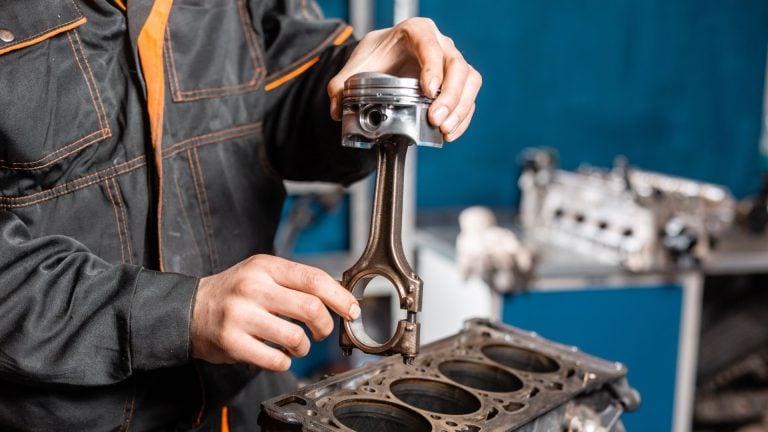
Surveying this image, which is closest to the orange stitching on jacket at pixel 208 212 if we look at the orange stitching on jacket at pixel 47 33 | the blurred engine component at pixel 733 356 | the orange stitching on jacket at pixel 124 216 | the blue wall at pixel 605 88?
the orange stitching on jacket at pixel 124 216

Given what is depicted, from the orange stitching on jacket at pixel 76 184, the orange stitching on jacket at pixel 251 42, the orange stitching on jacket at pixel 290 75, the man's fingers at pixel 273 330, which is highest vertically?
the orange stitching on jacket at pixel 251 42

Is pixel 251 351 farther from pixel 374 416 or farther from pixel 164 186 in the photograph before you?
pixel 164 186

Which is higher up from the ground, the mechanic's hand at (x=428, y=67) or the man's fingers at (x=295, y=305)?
the mechanic's hand at (x=428, y=67)

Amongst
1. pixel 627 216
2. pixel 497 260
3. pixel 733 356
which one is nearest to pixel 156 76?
pixel 497 260

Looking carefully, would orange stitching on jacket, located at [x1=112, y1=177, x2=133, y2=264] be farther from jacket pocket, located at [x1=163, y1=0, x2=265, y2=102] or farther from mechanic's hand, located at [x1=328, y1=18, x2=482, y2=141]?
mechanic's hand, located at [x1=328, y1=18, x2=482, y2=141]

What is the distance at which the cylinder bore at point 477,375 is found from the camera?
0.88 metres

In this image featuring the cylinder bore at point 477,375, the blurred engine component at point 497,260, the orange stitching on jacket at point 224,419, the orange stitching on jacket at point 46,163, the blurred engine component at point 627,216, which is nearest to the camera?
the orange stitching on jacket at point 46,163

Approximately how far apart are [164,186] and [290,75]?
29 centimetres

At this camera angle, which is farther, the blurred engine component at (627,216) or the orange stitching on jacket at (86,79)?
the blurred engine component at (627,216)

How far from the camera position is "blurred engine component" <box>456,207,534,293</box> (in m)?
1.72

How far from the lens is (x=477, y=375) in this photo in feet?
2.95

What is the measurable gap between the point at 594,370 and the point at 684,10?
2.27 meters

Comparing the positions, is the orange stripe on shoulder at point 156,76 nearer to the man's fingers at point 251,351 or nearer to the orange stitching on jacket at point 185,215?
the orange stitching on jacket at point 185,215

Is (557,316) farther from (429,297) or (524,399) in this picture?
(524,399)
